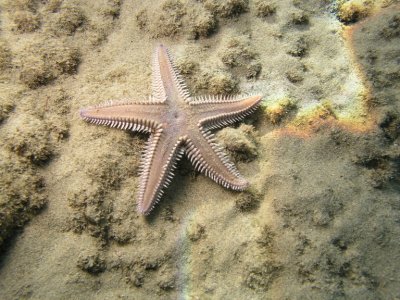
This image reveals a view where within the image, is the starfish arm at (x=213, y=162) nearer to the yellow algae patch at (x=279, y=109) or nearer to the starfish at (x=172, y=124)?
the starfish at (x=172, y=124)

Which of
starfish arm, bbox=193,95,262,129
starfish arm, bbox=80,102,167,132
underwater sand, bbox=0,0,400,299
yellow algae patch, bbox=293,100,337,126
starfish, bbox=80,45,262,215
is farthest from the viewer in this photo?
yellow algae patch, bbox=293,100,337,126

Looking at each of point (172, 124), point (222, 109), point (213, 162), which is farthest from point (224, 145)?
point (172, 124)

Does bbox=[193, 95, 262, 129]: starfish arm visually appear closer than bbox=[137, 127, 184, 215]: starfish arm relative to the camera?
No

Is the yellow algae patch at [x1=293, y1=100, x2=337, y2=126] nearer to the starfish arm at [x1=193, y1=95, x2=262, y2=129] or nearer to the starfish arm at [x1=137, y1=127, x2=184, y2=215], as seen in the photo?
the starfish arm at [x1=193, y1=95, x2=262, y2=129]

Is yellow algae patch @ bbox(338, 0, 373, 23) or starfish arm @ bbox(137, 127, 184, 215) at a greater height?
yellow algae patch @ bbox(338, 0, 373, 23)

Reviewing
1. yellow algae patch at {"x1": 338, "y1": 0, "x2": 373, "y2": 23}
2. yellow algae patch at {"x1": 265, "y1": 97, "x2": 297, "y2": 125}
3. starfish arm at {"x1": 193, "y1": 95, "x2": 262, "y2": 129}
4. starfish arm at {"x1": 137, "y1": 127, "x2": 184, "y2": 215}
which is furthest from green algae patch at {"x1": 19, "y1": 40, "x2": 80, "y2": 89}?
yellow algae patch at {"x1": 338, "y1": 0, "x2": 373, "y2": 23}

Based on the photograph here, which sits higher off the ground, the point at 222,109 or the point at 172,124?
the point at 222,109

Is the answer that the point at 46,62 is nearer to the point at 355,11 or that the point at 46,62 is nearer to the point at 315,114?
the point at 315,114

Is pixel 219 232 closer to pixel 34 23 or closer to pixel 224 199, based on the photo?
pixel 224 199
